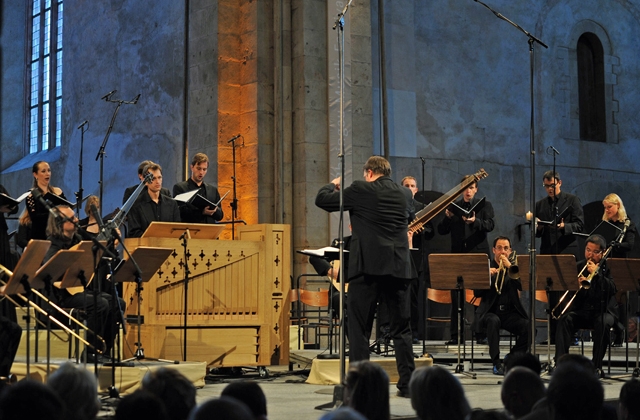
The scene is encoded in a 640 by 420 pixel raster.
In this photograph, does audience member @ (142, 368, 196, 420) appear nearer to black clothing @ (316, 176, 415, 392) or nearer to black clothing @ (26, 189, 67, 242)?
black clothing @ (316, 176, 415, 392)

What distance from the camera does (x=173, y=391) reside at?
3.89 meters

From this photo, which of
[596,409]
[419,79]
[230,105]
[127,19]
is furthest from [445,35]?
[596,409]

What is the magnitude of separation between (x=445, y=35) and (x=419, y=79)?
36.6 inches

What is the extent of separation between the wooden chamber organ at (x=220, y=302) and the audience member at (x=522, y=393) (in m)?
5.22

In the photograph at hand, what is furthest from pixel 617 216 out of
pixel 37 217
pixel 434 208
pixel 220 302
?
pixel 37 217

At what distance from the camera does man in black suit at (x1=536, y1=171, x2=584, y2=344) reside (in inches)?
438

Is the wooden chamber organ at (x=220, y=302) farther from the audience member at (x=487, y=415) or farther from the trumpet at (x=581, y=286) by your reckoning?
the audience member at (x=487, y=415)

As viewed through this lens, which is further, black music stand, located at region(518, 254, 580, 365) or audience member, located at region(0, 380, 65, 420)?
black music stand, located at region(518, 254, 580, 365)

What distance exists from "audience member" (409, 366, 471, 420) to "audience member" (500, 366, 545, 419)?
409 millimetres

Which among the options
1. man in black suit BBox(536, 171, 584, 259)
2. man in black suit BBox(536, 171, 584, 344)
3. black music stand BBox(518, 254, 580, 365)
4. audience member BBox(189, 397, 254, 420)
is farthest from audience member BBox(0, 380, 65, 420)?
man in black suit BBox(536, 171, 584, 259)

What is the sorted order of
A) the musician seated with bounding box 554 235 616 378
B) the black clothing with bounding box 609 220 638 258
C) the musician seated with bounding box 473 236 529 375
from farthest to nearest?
the black clothing with bounding box 609 220 638 258 → the musician seated with bounding box 473 236 529 375 → the musician seated with bounding box 554 235 616 378

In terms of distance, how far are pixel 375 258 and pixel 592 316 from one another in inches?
130

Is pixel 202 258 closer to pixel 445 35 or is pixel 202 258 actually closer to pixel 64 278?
pixel 64 278

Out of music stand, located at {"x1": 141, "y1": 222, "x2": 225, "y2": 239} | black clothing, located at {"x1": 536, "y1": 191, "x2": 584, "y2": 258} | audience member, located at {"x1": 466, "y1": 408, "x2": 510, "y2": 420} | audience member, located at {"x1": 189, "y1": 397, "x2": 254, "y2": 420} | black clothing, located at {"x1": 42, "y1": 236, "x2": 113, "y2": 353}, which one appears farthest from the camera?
black clothing, located at {"x1": 536, "y1": 191, "x2": 584, "y2": 258}
